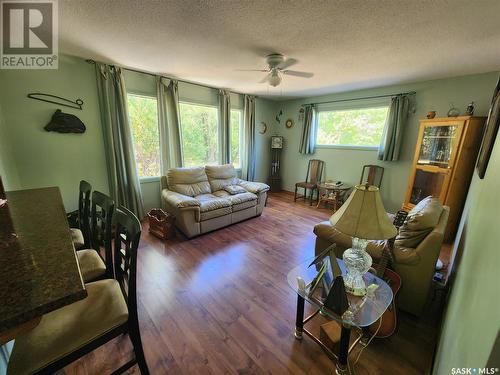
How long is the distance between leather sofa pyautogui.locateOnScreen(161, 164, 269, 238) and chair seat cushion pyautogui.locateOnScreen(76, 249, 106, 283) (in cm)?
139

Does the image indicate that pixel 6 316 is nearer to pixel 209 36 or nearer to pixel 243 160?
pixel 209 36

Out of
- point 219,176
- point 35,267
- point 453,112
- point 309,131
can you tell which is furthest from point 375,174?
point 35,267

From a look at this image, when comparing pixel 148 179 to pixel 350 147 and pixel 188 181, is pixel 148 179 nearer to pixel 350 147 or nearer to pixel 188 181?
pixel 188 181

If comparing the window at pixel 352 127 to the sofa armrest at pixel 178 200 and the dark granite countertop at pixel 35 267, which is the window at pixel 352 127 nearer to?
the sofa armrest at pixel 178 200

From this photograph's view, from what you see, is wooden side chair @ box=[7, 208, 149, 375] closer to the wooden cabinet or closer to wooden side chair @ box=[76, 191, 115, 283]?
wooden side chair @ box=[76, 191, 115, 283]

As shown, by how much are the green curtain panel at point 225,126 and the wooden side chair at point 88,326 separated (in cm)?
345

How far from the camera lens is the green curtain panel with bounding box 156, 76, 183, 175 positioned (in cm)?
350

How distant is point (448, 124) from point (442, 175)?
724 mm

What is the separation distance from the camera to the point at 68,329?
0.89 metres

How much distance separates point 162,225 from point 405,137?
434 centimetres

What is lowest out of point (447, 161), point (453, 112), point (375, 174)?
point (375, 174)

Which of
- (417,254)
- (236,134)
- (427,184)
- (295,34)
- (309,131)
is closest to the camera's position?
(417,254)

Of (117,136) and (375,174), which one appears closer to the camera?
(117,136)

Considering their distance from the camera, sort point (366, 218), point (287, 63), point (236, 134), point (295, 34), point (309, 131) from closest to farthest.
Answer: point (366, 218)
point (295, 34)
point (287, 63)
point (309, 131)
point (236, 134)
